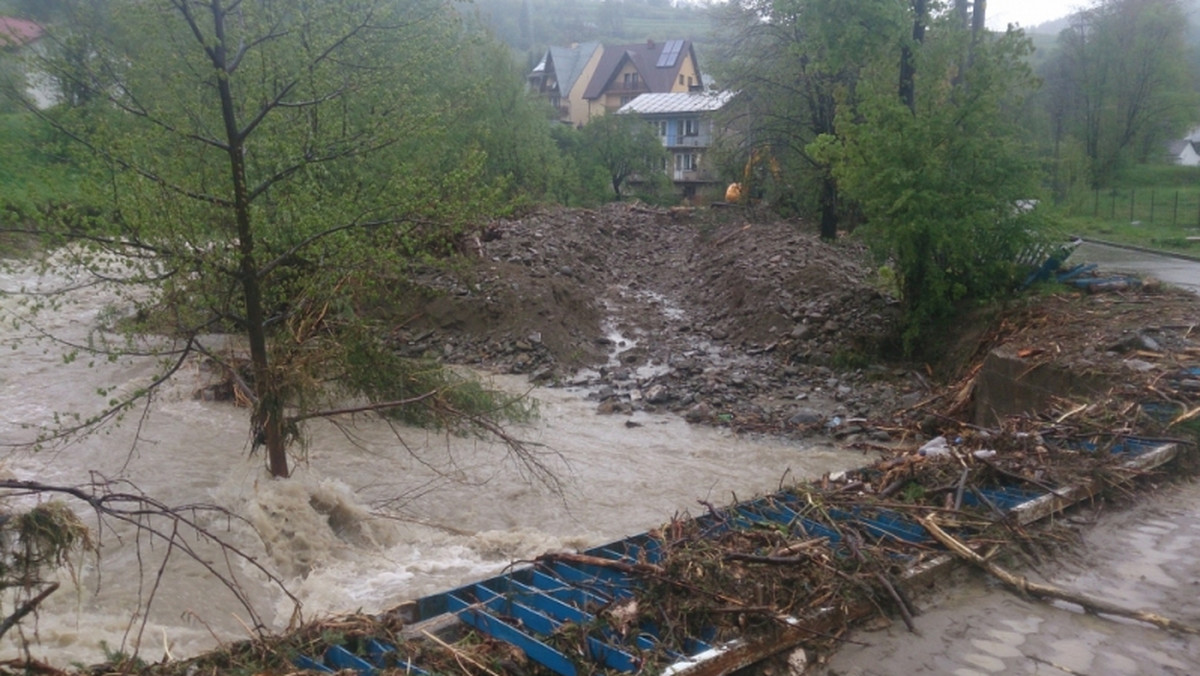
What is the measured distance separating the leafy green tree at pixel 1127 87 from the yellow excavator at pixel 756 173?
20.6 m

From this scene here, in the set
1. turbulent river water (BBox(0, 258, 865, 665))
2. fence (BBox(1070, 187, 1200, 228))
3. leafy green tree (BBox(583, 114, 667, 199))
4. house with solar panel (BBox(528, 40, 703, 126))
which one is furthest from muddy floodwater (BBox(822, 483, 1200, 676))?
house with solar panel (BBox(528, 40, 703, 126))

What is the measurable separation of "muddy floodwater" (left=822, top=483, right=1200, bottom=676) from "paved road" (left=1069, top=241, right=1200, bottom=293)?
1108 cm

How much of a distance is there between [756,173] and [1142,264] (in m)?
11.1

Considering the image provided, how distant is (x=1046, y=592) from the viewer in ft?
18.1

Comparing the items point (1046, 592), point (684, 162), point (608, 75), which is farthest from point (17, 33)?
point (608, 75)

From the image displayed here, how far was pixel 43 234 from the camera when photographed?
23.4 ft

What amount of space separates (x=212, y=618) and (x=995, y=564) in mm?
5619

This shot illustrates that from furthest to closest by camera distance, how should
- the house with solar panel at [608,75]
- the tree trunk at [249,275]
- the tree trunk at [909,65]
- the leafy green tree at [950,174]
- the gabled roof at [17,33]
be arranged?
the house with solar panel at [608,75]
the tree trunk at [909,65]
the leafy green tree at [950,174]
the tree trunk at [249,275]
the gabled roof at [17,33]

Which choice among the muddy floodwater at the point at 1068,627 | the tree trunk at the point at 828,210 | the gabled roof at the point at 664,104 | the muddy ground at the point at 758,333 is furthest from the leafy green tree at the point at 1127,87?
the muddy floodwater at the point at 1068,627

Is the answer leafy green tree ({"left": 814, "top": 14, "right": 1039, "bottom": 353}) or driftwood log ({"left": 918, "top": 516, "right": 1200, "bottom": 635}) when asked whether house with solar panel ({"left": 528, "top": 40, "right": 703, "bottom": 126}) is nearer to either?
leafy green tree ({"left": 814, "top": 14, "right": 1039, "bottom": 353})

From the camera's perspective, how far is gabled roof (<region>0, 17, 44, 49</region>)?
7.52 metres

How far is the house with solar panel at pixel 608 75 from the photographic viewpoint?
231 feet

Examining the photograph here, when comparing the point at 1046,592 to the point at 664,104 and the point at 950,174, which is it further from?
the point at 664,104

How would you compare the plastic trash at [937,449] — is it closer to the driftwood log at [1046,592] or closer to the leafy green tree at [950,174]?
the driftwood log at [1046,592]
